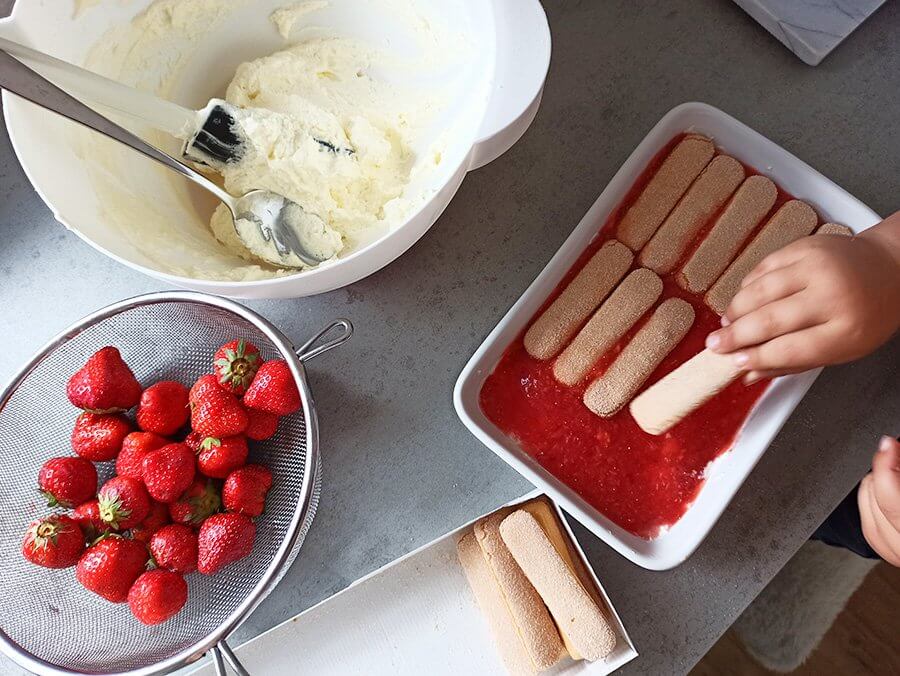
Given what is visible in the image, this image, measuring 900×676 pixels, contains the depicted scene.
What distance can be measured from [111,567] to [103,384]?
19 centimetres

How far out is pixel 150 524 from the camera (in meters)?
0.83

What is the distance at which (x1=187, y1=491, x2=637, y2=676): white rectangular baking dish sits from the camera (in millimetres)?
878

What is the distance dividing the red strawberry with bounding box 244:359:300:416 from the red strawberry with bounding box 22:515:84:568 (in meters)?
0.23

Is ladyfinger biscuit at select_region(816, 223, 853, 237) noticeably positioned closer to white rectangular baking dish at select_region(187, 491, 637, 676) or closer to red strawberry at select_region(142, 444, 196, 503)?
white rectangular baking dish at select_region(187, 491, 637, 676)

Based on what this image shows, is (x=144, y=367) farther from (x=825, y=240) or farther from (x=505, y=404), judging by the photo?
(x=825, y=240)

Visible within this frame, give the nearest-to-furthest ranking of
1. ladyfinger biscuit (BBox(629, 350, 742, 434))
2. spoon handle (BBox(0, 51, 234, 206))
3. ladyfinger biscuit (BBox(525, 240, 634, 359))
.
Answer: spoon handle (BBox(0, 51, 234, 206)) < ladyfinger biscuit (BBox(629, 350, 742, 434)) < ladyfinger biscuit (BBox(525, 240, 634, 359))

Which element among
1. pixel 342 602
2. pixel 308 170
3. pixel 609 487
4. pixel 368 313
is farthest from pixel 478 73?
pixel 342 602

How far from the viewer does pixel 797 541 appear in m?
0.91

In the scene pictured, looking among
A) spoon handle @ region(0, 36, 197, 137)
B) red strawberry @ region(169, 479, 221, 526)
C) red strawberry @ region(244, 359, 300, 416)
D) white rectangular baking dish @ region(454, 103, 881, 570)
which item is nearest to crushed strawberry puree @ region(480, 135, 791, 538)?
white rectangular baking dish @ region(454, 103, 881, 570)

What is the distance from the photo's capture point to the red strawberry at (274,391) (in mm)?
825

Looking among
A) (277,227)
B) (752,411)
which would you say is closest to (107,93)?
(277,227)

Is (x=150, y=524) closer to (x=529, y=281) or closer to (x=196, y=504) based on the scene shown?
(x=196, y=504)

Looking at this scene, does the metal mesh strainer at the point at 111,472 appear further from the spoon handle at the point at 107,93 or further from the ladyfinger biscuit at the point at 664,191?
the ladyfinger biscuit at the point at 664,191

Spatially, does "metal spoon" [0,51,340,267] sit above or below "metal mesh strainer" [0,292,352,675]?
above
